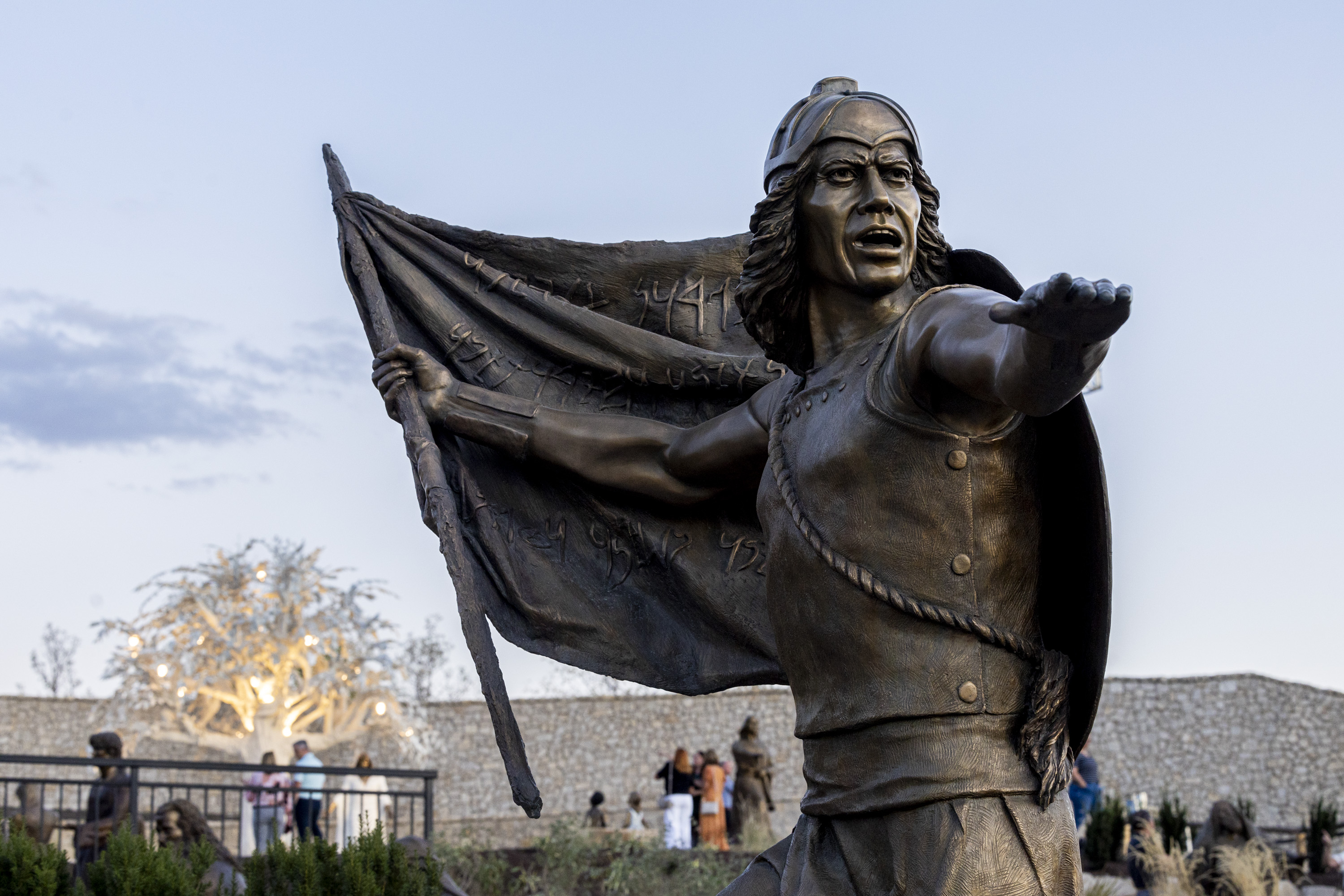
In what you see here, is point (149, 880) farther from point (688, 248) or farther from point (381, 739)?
point (381, 739)

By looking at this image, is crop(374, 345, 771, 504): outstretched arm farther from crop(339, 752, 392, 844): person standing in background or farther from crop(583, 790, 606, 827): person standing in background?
crop(583, 790, 606, 827): person standing in background

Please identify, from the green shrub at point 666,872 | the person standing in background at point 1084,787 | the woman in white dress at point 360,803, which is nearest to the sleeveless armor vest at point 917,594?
the woman in white dress at point 360,803

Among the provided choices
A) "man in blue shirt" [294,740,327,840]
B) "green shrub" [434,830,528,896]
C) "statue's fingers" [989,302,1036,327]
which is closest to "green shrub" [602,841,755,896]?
"green shrub" [434,830,528,896]

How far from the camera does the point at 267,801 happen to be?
13.3 m

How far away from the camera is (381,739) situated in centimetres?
2759

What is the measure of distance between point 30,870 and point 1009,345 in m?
5.88

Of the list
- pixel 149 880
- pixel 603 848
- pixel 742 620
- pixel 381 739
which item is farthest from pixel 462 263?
pixel 381 739

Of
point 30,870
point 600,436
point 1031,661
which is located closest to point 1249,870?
point 30,870

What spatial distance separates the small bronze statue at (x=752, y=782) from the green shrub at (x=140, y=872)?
9078mm

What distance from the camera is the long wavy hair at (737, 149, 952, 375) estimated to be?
104 inches

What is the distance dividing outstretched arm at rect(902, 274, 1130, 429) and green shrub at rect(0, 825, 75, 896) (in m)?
5.33

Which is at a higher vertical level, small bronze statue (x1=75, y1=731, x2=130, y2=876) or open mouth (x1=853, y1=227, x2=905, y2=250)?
Result: open mouth (x1=853, y1=227, x2=905, y2=250)

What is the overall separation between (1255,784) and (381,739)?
16.3 meters

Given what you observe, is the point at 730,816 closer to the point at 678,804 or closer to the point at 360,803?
the point at 678,804
